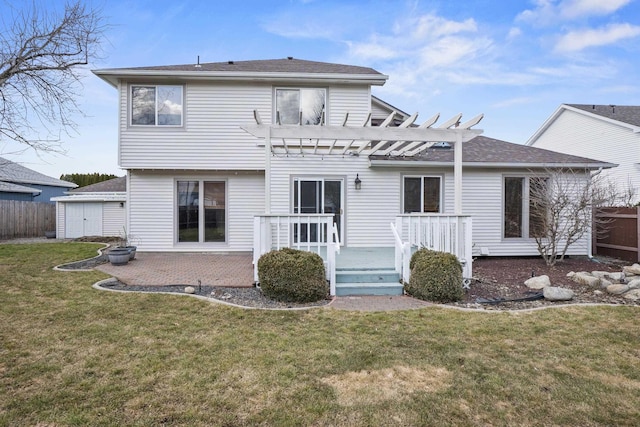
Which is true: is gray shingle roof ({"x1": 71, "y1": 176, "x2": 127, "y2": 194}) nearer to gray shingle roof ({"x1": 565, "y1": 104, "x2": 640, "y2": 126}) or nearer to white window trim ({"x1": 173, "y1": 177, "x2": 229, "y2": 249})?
white window trim ({"x1": 173, "y1": 177, "x2": 229, "y2": 249})

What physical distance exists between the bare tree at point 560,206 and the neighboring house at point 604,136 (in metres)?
5.37

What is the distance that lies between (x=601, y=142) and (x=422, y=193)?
42.2 ft

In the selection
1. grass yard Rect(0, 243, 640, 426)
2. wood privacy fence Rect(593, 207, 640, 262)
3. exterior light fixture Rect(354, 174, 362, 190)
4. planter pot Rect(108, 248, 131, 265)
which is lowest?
grass yard Rect(0, 243, 640, 426)

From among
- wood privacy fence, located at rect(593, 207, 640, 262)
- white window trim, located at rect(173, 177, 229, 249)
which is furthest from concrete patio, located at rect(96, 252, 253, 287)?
wood privacy fence, located at rect(593, 207, 640, 262)

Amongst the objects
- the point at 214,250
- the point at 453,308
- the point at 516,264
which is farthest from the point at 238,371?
the point at 516,264

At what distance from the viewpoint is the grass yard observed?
2.71 m

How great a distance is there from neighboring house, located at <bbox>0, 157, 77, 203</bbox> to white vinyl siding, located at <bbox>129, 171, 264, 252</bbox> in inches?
486

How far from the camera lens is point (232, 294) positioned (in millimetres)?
6176

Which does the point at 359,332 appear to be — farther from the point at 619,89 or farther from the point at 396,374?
the point at 619,89

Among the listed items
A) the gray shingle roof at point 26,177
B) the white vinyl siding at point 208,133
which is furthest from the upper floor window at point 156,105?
the gray shingle roof at point 26,177

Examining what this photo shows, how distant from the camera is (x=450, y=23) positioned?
12.1 metres

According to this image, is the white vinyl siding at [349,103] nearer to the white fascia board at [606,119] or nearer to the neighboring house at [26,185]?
the white fascia board at [606,119]

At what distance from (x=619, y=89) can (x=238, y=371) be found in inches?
1041

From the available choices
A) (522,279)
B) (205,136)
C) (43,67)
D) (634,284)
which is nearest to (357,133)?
(522,279)
